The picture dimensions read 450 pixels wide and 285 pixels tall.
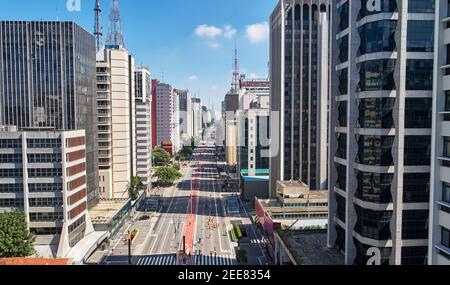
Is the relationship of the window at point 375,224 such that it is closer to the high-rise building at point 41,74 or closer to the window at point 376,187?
the window at point 376,187

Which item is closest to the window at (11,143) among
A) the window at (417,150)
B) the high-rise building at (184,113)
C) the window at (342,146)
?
the window at (342,146)

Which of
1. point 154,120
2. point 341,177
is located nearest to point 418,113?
point 341,177

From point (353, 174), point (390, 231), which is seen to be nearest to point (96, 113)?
point (353, 174)

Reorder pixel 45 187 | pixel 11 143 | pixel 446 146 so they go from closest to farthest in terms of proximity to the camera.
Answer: pixel 446 146 → pixel 11 143 → pixel 45 187

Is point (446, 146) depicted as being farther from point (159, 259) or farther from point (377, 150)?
point (159, 259)

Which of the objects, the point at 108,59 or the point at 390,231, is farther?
the point at 108,59
